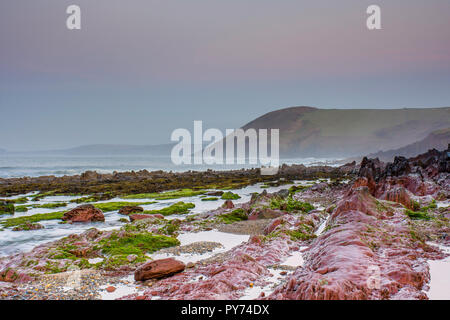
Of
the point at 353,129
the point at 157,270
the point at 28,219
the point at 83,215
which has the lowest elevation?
the point at 28,219

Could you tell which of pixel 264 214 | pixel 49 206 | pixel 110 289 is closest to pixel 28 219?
pixel 49 206

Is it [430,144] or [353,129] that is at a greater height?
[353,129]

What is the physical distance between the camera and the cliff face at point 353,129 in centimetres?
12638

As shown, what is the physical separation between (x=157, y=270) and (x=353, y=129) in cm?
15577

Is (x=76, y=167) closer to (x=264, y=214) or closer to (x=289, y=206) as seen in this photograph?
(x=289, y=206)

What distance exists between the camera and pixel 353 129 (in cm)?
14575

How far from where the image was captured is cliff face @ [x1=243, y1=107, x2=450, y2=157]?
415 ft

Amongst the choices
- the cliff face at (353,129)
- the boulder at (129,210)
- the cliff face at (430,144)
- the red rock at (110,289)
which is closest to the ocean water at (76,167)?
the cliff face at (430,144)

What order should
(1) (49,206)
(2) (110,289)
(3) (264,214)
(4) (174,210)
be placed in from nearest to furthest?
(2) (110,289) → (3) (264,214) → (4) (174,210) → (1) (49,206)

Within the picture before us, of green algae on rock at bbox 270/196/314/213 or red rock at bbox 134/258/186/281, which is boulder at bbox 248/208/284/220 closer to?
green algae on rock at bbox 270/196/314/213

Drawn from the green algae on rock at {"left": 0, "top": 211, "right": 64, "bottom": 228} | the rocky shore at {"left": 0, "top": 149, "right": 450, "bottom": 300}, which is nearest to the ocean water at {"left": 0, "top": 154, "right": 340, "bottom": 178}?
the green algae on rock at {"left": 0, "top": 211, "right": 64, "bottom": 228}

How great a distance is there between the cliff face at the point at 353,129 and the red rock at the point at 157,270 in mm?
122024

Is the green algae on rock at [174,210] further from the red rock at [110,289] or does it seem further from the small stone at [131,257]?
the red rock at [110,289]
